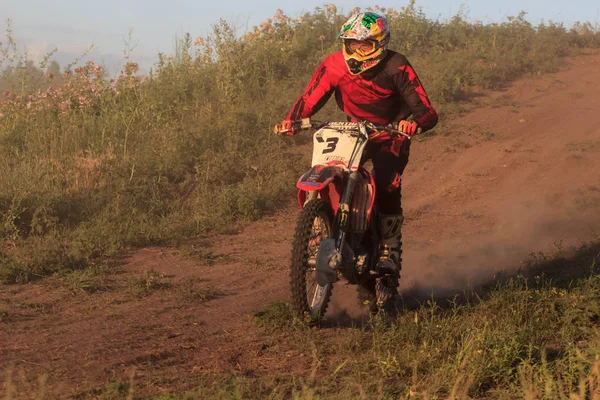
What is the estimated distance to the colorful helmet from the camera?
5398mm

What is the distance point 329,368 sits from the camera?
4.36 m

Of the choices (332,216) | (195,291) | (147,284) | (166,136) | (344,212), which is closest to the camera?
(344,212)

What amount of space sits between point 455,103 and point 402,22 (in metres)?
2.87

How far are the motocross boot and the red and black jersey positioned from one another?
755mm

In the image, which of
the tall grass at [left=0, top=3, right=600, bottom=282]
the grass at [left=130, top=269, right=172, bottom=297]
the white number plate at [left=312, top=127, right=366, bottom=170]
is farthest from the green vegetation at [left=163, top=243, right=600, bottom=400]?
the tall grass at [left=0, top=3, right=600, bottom=282]

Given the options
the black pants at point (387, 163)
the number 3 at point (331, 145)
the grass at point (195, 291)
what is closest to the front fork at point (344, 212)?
the number 3 at point (331, 145)

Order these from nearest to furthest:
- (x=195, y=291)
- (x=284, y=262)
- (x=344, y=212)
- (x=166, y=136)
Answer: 1. (x=344, y=212)
2. (x=195, y=291)
3. (x=284, y=262)
4. (x=166, y=136)

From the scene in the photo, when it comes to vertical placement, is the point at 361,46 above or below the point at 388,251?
above

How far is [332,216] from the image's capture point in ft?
17.3

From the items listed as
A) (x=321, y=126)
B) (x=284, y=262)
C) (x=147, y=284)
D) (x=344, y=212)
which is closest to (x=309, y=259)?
(x=344, y=212)

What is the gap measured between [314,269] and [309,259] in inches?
3.2

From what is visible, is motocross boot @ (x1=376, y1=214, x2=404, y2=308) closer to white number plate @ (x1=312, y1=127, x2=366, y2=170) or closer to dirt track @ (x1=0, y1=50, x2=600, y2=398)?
dirt track @ (x1=0, y1=50, x2=600, y2=398)

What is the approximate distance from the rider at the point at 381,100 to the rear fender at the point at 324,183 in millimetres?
399

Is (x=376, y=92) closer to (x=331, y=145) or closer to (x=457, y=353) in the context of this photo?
(x=331, y=145)
